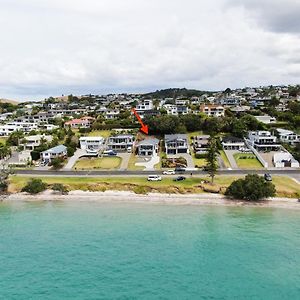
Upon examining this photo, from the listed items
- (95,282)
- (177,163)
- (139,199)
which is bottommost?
(95,282)

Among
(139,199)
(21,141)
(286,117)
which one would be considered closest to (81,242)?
(139,199)

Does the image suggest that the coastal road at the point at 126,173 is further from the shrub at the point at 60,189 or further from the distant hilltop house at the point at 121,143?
the distant hilltop house at the point at 121,143

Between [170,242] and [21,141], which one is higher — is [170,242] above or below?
below

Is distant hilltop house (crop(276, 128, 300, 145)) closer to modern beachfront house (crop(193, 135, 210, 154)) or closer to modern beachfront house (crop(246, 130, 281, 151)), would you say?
modern beachfront house (crop(246, 130, 281, 151))

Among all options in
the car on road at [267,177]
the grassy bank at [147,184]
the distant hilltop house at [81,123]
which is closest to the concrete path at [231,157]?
the grassy bank at [147,184]

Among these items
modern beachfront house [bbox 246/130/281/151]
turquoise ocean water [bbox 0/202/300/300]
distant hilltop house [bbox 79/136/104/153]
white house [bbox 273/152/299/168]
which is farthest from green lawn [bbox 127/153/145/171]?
modern beachfront house [bbox 246/130/281/151]

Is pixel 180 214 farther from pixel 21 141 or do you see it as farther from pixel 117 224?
pixel 21 141

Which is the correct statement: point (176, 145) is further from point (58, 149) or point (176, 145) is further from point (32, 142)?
point (32, 142)
